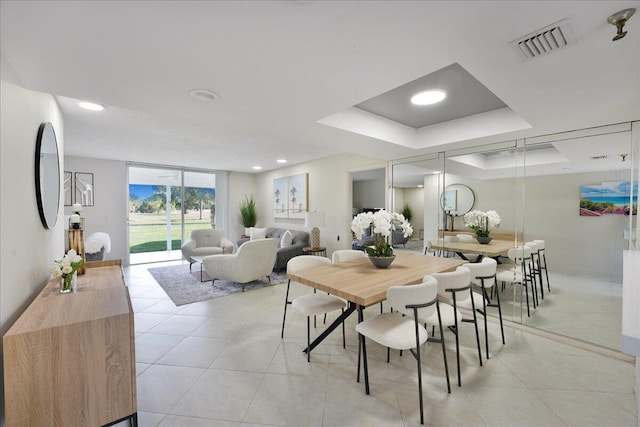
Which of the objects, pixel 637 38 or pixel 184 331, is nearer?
pixel 637 38

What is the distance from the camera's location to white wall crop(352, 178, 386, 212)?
304 inches

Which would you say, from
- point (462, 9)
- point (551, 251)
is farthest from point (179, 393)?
point (551, 251)

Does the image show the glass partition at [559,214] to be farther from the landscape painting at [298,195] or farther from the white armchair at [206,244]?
the white armchair at [206,244]

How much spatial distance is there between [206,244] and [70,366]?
203 inches

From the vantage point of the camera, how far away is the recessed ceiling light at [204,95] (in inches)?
73.4

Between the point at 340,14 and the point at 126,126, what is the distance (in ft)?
11.8

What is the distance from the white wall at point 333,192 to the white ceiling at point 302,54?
8.95ft

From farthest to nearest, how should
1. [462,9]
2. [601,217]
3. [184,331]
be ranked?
[184,331]
[601,217]
[462,9]

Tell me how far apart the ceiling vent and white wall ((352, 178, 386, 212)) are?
6141 millimetres

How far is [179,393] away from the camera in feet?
6.24

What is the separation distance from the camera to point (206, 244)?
625 centimetres

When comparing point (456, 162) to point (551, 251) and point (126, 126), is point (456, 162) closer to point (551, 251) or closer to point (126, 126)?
point (551, 251)

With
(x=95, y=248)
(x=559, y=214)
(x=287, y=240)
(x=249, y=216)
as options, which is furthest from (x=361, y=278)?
(x=249, y=216)

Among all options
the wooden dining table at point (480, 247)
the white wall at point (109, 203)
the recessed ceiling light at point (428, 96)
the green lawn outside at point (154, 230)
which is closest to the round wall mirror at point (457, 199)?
the wooden dining table at point (480, 247)
